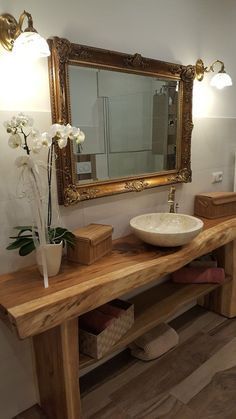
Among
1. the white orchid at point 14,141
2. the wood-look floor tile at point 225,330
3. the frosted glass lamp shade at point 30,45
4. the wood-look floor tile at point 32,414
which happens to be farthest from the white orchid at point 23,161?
the wood-look floor tile at point 225,330

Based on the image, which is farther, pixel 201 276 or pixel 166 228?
pixel 201 276

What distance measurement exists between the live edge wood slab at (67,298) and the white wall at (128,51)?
147mm

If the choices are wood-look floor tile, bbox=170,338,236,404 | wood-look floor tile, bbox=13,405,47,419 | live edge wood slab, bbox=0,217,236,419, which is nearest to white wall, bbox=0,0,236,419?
wood-look floor tile, bbox=13,405,47,419

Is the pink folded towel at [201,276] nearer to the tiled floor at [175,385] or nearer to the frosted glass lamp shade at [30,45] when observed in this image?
the tiled floor at [175,385]

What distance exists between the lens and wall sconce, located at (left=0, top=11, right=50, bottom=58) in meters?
1.15

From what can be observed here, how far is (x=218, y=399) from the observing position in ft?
5.33

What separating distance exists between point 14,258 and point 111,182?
2.19 ft

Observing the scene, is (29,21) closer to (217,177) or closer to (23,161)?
(23,161)

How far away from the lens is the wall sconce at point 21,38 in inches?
45.2

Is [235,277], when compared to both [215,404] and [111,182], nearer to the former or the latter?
[215,404]

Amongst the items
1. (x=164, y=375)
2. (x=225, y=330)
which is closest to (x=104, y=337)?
(x=164, y=375)

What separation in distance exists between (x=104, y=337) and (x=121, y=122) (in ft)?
3.86

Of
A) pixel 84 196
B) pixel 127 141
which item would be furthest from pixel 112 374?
pixel 127 141

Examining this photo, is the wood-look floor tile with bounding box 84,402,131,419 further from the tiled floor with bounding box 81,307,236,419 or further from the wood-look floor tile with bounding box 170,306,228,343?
the wood-look floor tile with bounding box 170,306,228,343
